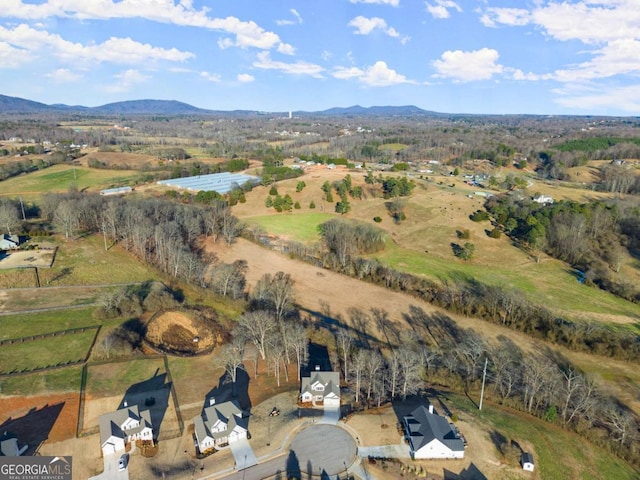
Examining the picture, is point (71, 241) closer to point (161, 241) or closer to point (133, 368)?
point (161, 241)

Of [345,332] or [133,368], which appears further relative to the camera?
[345,332]

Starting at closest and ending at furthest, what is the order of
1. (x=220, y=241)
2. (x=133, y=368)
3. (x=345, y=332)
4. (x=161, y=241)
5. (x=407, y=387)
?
(x=407, y=387) → (x=133, y=368) → (x=345, y=332) → (x=161, y=241) → (x=220, y=241)

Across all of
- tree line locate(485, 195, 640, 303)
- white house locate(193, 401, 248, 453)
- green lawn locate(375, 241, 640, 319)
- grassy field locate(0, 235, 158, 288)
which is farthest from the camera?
tree line locate(485, 195, 640, 303)

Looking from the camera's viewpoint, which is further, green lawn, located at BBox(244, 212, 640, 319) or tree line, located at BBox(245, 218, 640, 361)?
green lawn, located at BBox(244, 212, 640, 319)

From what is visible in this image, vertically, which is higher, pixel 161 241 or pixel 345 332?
pixel 161 241

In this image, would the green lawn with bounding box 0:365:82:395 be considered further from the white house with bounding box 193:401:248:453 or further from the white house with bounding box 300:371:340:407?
the white house with bounding box 300:371:340:407

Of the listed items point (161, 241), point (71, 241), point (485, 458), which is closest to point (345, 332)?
point (485, 458)

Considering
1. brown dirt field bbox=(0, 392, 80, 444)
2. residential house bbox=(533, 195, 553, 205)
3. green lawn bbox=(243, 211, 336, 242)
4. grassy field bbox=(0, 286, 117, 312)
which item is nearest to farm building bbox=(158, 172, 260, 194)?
green lawn bbox=(243, 211, 336, 242)
